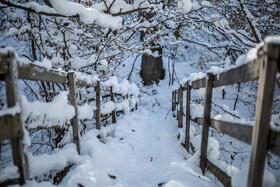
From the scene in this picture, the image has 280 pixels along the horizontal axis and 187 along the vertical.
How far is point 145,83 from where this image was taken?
13773 millimetres

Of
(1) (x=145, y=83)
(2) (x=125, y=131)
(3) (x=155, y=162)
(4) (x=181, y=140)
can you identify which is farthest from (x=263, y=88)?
(1) (x=145, y=83)

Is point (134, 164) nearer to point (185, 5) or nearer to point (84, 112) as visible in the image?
point (84, 112)

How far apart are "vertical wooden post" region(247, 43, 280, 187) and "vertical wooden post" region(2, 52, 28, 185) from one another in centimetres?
215

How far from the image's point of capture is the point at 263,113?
1414 mm

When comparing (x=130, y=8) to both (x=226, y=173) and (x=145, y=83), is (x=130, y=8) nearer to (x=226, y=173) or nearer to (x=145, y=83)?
(x=226, y=173)

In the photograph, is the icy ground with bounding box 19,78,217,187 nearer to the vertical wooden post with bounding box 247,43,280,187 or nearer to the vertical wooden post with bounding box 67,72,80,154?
the vertical wooden post with bounding box 67,72,80,154

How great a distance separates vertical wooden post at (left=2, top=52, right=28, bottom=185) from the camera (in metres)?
1.58

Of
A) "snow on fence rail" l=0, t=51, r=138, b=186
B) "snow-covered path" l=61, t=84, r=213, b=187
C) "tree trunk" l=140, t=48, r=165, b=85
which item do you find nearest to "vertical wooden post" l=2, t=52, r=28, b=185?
"snow on fence rail" l=0, t=51, r=138, b=186

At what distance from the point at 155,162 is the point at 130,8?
327cm

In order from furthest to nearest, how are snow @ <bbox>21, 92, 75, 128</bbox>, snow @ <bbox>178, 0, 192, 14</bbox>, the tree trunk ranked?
the tree trunk → snow @ <bbox>178, 0, 192, 14</bbox> → snow @ <bbox>21, 92, 75, 128</bbox>

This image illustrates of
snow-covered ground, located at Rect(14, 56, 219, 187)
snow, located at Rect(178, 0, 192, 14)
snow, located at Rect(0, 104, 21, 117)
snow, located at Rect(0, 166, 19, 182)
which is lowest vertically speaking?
snow-covered ground, located at Rect(14, 56, 219, 187)

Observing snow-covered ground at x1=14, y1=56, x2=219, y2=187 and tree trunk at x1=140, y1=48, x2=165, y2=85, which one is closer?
snow-covered ground at x1=14, y1=56, x2=219, y2=187

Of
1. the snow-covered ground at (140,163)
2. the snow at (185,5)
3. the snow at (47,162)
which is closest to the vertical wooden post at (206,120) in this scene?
the snow-covered ground at (140,163)

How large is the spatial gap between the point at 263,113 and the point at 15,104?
2.24 meters
